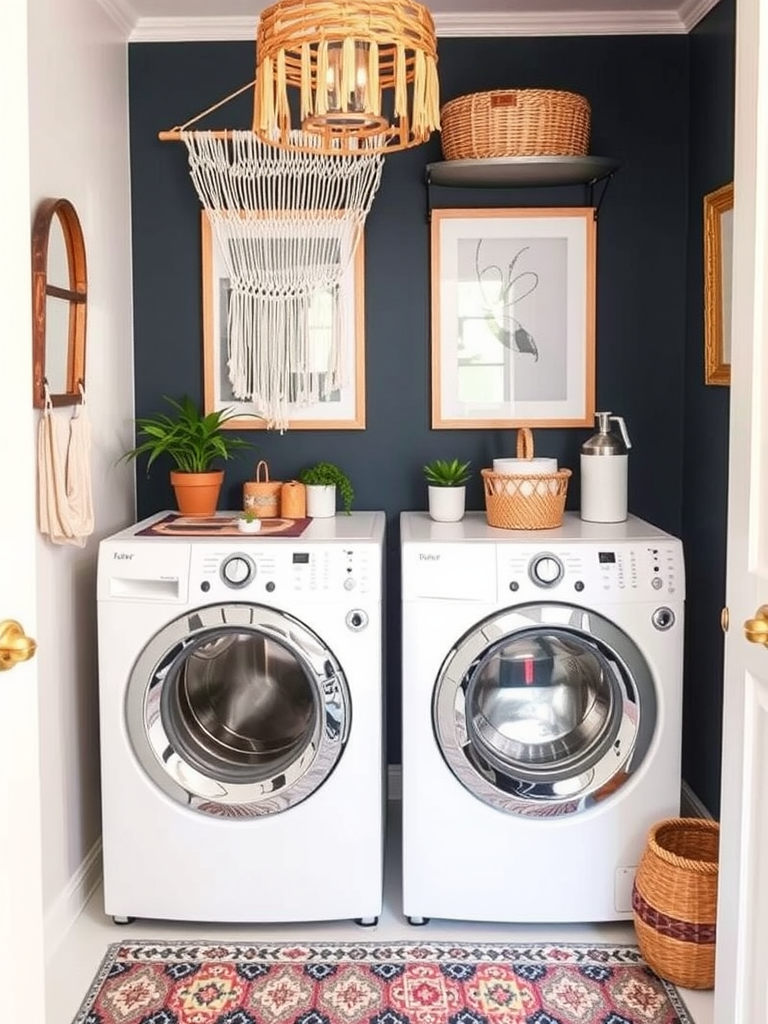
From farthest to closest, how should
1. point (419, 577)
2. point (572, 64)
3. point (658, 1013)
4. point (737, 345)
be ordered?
point (572, 64) → point (419, 577) → point (658, 1013) → point (737, 345)

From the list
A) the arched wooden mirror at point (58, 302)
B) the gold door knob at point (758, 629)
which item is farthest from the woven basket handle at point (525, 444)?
the gold door knob at point (758, 629)

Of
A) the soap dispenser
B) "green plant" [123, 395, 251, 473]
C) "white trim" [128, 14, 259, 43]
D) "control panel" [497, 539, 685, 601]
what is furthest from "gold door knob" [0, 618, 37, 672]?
"white trim" [128, 14, 259, 43]

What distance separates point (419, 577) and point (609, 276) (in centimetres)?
123

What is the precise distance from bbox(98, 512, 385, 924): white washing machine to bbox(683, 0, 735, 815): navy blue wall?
0.96 meters

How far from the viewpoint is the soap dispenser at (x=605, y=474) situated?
9.46ft

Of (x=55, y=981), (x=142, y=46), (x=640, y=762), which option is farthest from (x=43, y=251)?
(x=640, y=762)

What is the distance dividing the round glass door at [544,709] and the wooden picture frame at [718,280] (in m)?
0.78

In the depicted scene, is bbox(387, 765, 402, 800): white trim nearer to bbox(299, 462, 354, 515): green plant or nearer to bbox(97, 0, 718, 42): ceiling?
bbox(299, 462, 354, 515): green plant

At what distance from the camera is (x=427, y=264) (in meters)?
3.24

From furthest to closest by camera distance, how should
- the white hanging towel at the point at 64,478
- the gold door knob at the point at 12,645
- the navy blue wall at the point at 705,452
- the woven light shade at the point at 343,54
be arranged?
the navy blue wall at the point at 705,452 < the white hanging towel at the point at 64,478 < the woven light shade at the point at 343,54 < the gold door knob at the point at 12,645

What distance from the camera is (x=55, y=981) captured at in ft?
8.07

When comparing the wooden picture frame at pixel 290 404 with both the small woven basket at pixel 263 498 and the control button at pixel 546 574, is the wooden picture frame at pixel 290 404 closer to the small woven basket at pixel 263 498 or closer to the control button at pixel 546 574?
the small woven basket at pixel 263 498

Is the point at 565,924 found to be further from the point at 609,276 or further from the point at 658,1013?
the point at 609,276

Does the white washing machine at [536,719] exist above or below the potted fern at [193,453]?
below
